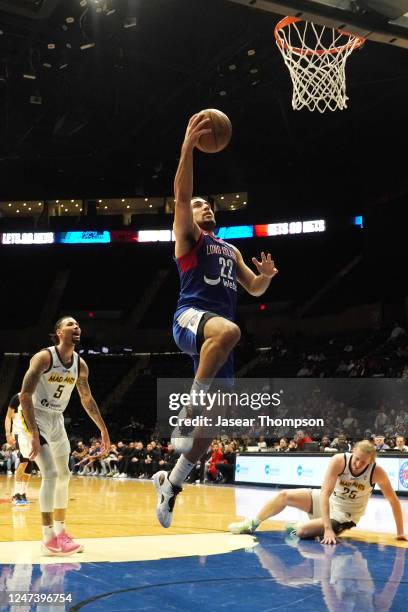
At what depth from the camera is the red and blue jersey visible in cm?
409

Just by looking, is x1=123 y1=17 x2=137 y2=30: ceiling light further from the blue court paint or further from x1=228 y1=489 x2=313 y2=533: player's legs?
the blue court paint

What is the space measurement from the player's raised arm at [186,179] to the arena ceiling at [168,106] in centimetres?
1247

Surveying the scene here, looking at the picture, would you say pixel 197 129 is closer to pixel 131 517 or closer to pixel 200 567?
pixel 200 567

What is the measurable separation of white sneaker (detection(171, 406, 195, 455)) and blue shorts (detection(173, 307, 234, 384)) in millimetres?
314

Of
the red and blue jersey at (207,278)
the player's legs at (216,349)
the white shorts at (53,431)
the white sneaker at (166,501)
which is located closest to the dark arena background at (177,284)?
the white sneaker at (166,501)

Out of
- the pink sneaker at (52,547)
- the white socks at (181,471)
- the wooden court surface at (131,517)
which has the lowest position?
the wooden court surface at (131,517)

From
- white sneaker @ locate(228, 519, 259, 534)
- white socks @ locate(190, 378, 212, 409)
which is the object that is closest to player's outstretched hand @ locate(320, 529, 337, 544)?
white sneaker @ locate(228, 519, 259, 534)

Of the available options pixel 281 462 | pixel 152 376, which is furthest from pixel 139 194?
pixel 281 462

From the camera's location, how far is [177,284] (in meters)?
34.5

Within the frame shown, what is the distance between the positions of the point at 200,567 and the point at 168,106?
66.5 feet

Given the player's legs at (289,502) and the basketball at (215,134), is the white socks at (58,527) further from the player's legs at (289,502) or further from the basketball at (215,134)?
the basketball at (215,134)

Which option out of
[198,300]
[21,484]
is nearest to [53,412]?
[198,300]

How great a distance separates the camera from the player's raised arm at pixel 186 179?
386 centimetres

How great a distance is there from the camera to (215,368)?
12.2 feet
